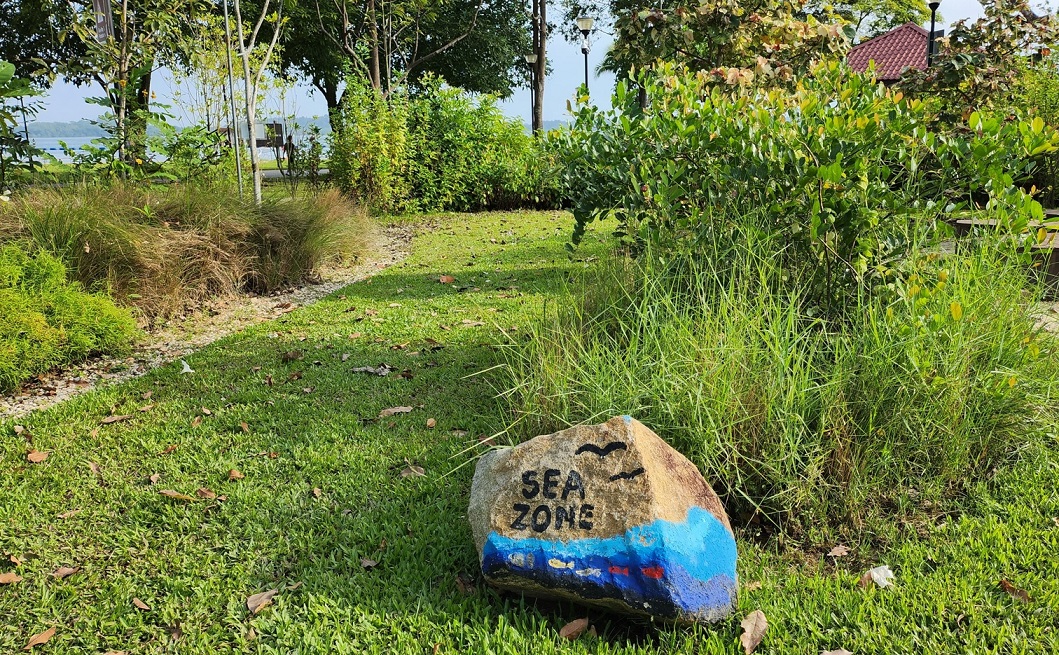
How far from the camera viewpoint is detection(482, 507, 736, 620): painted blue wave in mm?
2422

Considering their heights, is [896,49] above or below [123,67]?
above

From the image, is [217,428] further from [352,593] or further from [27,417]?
[352,593]

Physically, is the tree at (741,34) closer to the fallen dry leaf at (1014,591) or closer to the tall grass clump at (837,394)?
the tall grass clump at (837,394)

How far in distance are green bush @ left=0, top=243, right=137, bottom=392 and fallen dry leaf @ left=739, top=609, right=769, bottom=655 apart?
184 inches

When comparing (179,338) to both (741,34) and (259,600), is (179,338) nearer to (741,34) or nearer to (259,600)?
(259,600)

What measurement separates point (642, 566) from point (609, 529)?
16 cm

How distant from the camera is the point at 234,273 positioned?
721 cm

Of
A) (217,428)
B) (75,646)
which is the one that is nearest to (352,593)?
(75,646)

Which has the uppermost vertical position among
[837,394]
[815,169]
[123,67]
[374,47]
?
[374,47]

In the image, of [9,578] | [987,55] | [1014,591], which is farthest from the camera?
[987,55]

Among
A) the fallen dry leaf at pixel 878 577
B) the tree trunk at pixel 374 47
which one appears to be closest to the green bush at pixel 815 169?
the fallen dry leaf at pixel 878 577

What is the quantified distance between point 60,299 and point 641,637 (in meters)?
4.75

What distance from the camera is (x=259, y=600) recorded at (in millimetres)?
2770

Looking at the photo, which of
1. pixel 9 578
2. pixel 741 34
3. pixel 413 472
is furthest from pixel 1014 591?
pixel 741 34
